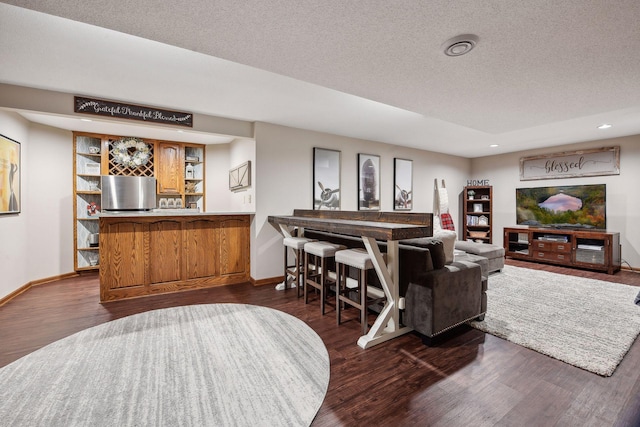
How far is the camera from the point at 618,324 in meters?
2.65

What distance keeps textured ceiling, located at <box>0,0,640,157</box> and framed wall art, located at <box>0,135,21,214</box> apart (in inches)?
42.2

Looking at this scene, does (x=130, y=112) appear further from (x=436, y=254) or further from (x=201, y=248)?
(x=436, y=254)

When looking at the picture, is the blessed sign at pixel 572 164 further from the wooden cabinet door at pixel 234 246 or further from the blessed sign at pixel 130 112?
the blessed sign at pixel 130 112

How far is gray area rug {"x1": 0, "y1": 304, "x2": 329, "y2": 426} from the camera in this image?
1540 millimetres

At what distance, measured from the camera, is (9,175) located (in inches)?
134

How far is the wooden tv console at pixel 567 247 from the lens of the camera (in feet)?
15.2

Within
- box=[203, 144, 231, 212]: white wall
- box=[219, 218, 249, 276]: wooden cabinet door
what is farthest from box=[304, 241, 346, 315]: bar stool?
box=[203, 144, 231, 212]: white wall

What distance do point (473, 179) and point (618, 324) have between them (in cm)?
507


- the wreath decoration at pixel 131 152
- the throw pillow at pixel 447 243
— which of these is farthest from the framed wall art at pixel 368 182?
the wreath decoration at pixel 131 152

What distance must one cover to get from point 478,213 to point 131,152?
740 cm

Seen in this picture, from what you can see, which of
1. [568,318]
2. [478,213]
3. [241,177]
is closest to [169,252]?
[241,177]

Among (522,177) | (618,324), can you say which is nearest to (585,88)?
(618,324)

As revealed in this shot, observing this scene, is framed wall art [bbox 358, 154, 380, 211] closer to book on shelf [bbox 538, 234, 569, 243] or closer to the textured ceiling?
the textured ceiling

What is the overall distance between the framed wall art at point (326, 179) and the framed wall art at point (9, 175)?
386 centimetres
